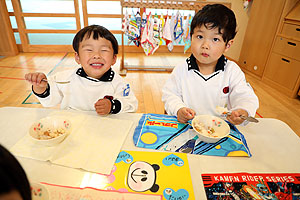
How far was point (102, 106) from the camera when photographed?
859 mm

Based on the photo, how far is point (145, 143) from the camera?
2.43 feet

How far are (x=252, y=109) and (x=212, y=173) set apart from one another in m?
0.43

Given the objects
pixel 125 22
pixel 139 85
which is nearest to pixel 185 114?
pixel 139 85

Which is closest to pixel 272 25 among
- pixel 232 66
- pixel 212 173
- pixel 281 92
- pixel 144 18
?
pixel 281 92

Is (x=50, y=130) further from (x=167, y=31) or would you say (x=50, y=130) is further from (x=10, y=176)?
(x=167, y=31)

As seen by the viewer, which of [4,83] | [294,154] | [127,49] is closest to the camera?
[294,154]

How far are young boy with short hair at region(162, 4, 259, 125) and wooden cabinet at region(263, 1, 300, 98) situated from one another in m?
2.02

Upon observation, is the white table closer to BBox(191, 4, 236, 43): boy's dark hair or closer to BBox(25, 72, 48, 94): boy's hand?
BBox(25, 72, 48, 94): boy's hand

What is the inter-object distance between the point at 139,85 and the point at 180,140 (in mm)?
2148

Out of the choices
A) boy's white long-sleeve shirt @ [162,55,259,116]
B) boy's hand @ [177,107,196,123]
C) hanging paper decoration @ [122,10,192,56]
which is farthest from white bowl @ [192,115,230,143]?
hanging paper decoration @ [122,10,192,56]

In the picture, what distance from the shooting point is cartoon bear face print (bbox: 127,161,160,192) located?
0.57m

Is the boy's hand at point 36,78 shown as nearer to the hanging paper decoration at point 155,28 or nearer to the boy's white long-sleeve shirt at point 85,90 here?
the boy's white long-sleeve shirt at point 85,90

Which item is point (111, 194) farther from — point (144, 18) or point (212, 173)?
point (144, 18)

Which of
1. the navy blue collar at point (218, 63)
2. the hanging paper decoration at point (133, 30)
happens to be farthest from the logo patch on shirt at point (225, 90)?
the hanging paper decoration at point (133, 30)
